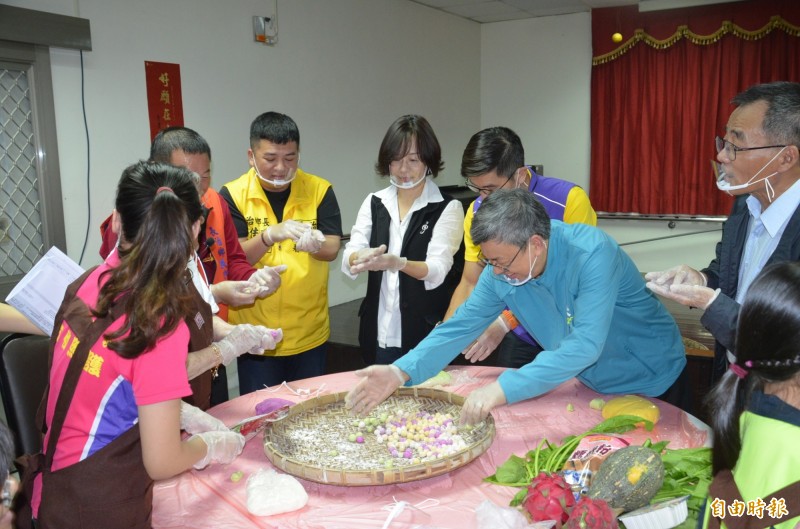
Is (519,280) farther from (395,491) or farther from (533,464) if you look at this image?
(395,491)

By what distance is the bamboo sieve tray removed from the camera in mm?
1331

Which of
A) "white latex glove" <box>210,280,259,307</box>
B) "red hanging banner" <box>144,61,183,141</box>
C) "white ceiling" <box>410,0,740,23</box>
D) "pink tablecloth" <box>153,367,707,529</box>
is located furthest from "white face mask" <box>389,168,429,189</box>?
"white ceiling" <box>410,0,740,23</box>

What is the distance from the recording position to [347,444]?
62.1 inches

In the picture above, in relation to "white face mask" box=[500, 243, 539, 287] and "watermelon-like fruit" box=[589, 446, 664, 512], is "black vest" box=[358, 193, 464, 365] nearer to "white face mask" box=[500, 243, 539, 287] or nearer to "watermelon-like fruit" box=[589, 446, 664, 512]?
"white face mask" box=[500, 243, 539, 287]

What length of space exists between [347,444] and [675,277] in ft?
3.20

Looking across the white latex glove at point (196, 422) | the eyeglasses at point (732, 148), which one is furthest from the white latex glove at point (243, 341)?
the eyeglasses at point (732, 148)

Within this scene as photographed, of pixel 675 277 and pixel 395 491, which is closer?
pixel 395 491

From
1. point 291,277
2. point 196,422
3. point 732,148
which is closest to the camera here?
point 196,422

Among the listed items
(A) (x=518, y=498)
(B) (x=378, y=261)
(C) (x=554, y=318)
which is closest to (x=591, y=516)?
(A) (x=518, y=498)

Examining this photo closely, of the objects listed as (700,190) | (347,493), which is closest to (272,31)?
(347,493)

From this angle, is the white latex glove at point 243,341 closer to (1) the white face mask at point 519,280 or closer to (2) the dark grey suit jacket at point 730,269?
(1) the white face mask at point 519,280

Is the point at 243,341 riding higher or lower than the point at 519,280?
lower

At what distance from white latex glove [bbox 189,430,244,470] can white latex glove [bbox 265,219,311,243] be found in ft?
3.26

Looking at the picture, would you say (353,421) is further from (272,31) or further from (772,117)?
(272,31)
